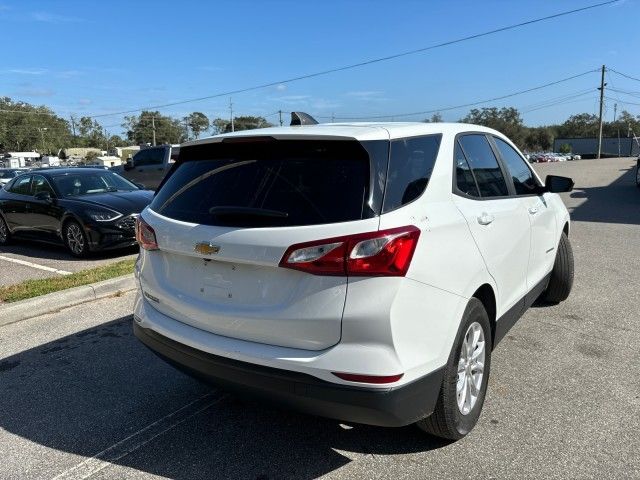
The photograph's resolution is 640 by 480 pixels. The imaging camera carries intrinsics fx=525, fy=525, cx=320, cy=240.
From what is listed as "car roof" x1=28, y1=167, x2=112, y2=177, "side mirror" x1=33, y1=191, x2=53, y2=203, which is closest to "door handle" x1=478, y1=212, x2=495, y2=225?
"side mirror" x1=33, y1=191, x2=53, y2=203

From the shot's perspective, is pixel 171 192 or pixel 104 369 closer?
pixel 171 192

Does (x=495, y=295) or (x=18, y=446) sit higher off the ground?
(x=495, y=295)

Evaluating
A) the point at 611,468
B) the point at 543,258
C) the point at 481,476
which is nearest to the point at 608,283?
the point at 543,258

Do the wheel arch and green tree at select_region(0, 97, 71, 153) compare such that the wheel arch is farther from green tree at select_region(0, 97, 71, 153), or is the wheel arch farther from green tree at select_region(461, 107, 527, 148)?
green tree at select_region(0, 97, 71, 153)

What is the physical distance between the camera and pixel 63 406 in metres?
3.53

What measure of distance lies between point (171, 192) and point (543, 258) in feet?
10.0

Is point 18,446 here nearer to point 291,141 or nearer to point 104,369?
point 104,369

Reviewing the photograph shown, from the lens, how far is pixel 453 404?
274cm

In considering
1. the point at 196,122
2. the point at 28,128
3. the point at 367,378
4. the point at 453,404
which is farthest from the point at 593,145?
the point at 28,128

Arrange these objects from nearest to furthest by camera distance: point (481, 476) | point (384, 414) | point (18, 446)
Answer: point (384, 414) → point (481, 476) → point (18, 446)

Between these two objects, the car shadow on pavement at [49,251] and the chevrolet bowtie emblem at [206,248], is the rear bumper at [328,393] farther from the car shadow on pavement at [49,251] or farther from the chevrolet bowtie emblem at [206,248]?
the car shadow on pavement at [49,251]

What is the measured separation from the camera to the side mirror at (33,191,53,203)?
9.02 m

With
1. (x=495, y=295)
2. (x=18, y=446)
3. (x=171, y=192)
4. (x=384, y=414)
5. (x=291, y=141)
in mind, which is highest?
(x=291, y=141)

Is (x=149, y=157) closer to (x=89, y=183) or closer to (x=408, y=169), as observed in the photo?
(x=89, y=183)
